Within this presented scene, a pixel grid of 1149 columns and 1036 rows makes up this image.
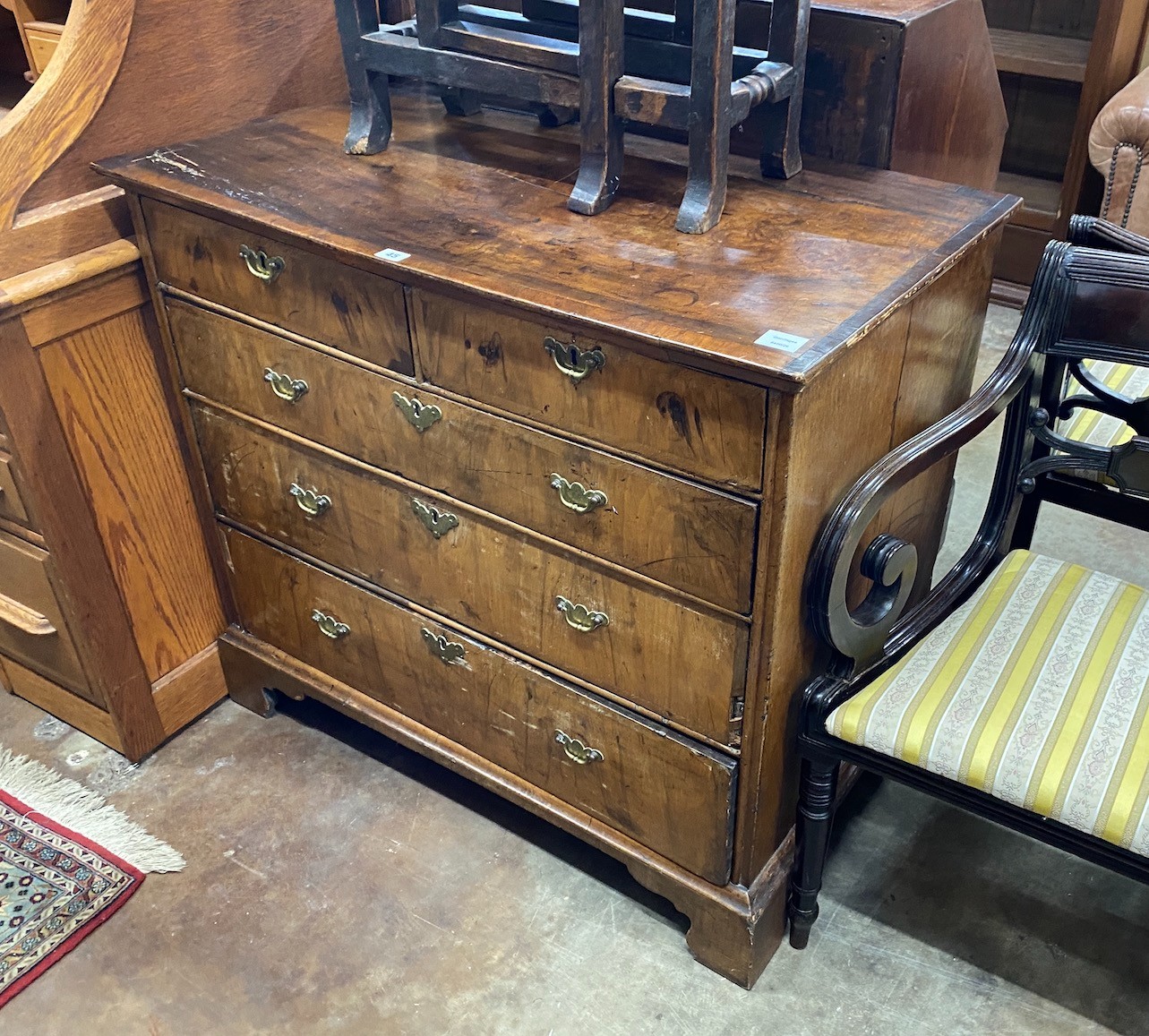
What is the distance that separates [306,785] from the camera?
6.40 ft

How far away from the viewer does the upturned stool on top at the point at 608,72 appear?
135 centimetres

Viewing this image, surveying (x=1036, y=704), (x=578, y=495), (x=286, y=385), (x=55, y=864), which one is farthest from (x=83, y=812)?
(x=1036, y=704)

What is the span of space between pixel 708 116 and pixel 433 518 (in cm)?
63

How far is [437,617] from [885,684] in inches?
25.6

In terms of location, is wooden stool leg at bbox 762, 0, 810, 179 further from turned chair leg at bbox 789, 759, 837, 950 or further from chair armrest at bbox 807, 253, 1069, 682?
turned chair leg at bbox 789, 759, 837, 950

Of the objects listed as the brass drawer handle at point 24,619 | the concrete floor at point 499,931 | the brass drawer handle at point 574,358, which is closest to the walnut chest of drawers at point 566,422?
the brass drawer handle at point 574,358

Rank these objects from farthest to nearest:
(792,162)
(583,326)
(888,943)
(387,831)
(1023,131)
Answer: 1. (1023,131)
2. (387,831)
3. (888,943)
4. (792,162)
5. (583,326)

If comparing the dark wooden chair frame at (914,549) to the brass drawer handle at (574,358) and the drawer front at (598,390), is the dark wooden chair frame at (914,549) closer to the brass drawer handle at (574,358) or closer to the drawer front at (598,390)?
the drawer front at (598,390)

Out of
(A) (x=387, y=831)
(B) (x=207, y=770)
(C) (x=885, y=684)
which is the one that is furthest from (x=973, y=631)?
(B) (x=207, y=770)

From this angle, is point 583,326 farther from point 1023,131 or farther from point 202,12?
point 1023,131

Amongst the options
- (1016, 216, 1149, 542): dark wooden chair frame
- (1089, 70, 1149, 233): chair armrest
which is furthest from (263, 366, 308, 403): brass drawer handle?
(1089, 70, 1149, 233): chair armrest

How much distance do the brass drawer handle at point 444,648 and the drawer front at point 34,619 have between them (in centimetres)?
63

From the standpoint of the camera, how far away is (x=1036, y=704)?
4.41ft

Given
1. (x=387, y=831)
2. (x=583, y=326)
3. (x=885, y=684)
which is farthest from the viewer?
(x=387, y=831)
